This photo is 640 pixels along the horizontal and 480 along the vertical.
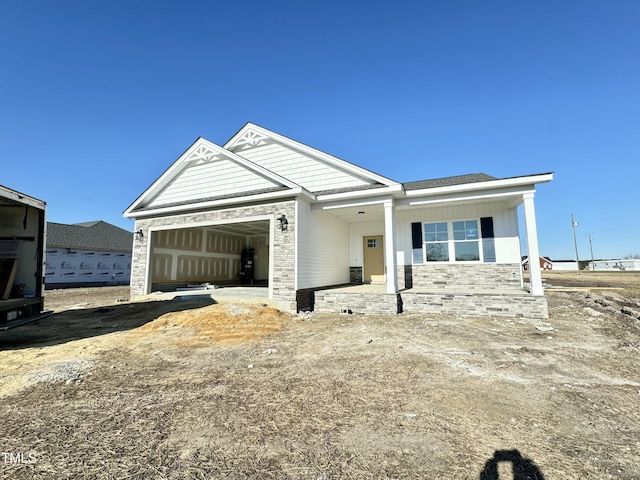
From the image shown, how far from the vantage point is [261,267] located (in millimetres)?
19344

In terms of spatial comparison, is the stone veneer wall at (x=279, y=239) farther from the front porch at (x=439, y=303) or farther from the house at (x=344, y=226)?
the front porch at (x=439, y=303)

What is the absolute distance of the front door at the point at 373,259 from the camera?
13.7 meters

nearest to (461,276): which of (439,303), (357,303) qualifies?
(439,303)

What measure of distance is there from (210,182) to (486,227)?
427 inches

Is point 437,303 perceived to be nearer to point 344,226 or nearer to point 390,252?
point 390,252

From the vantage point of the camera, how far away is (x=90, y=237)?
23734 millimetres

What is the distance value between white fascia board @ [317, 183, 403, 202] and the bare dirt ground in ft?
15.8

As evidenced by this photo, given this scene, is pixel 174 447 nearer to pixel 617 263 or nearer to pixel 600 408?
pixel 600 408

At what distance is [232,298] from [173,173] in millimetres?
6078

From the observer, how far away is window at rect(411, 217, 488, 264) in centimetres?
1088

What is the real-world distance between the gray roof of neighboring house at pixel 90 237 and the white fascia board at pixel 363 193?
69.9ft

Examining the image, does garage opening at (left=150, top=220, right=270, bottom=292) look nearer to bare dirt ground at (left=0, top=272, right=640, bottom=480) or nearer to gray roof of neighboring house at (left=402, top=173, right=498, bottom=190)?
gray roof of neighboring house at (left=402, top=173, right=498, bottom=190)

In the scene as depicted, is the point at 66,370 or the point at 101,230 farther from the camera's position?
the point at 101,230

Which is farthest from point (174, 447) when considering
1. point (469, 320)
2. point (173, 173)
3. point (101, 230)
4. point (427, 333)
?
point (101, 230)
